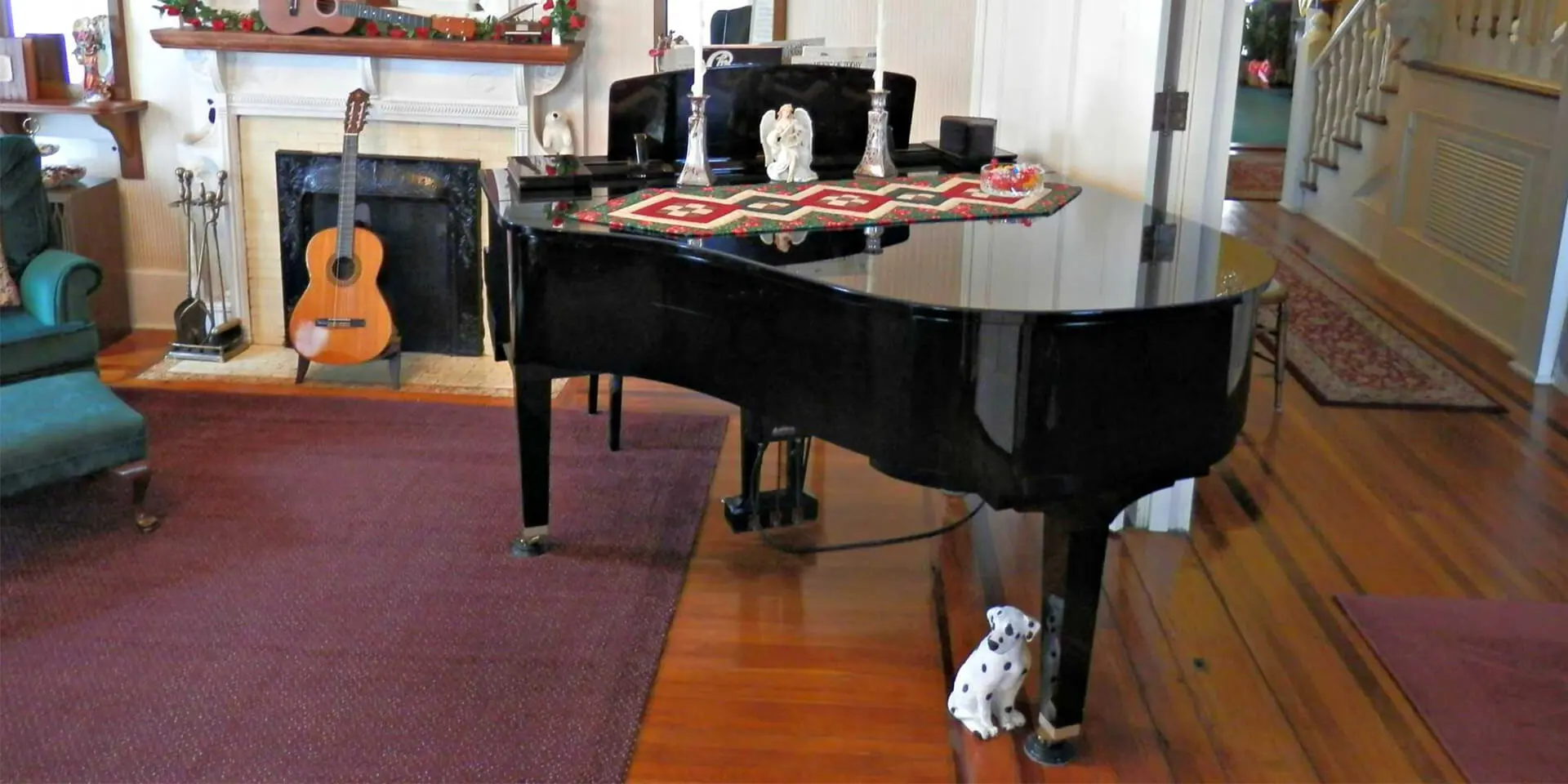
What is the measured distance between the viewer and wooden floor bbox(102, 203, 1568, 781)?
8.26ft

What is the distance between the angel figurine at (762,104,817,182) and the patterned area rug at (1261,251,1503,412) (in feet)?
7.14

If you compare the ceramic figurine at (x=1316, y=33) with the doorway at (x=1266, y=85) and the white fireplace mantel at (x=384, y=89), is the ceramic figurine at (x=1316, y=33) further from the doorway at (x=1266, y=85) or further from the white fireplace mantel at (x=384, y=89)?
the white fireplace mantel at (x=384, y=89)

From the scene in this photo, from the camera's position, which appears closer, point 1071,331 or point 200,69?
point 1071,331

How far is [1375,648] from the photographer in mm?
2928

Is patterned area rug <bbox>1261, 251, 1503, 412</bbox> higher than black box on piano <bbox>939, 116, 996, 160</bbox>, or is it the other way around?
black box on piano <bbox>939, 116, 996, 160</bbox>

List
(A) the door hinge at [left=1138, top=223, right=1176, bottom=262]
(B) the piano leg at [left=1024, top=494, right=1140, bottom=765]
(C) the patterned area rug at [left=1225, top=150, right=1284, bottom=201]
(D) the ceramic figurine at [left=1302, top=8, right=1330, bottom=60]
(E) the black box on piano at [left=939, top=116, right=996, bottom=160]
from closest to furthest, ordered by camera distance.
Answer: (B) the piano leg at [left=1024, top=494, right=1140, bottom=765]
(A) the door hinge at [left=1138, top=223, right=1176, bottom=262]
(E) the black box on piano at [left=939, top=116, right=996, bottom=160]
(D) the ceramic figurine at [left=1302, top=8, right=1330, bottom=60]
(C) the patterned area rug at [left=1225, top=150, right=1284, bottom=201]

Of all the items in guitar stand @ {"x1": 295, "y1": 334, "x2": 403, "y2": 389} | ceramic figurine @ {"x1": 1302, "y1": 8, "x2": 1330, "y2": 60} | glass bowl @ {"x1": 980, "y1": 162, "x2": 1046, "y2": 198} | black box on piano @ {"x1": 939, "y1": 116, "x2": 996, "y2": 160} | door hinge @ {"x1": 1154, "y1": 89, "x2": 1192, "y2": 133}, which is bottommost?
guitar stand @ {"x1": 295, "y1": 334, "x2": 403, "y2": 389}

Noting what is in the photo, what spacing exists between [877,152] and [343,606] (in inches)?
63.6

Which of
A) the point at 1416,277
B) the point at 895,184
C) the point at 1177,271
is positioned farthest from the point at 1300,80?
the point at 1177,271

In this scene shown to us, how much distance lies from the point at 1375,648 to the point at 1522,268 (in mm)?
2836

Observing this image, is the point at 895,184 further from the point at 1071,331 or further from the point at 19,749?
the point at 19,749

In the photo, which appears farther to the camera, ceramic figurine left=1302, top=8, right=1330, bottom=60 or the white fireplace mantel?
ceramic figurine left=1302, top=8, right=1330, bottom=60

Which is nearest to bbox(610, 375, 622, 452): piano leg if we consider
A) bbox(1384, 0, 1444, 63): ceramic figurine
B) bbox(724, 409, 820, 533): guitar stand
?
bbox(724, 409, 820, 533): guitar stand

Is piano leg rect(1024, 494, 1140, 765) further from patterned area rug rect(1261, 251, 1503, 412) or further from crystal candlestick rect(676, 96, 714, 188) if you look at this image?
patterned area rug rect(1261, 251, 1503, 412)
